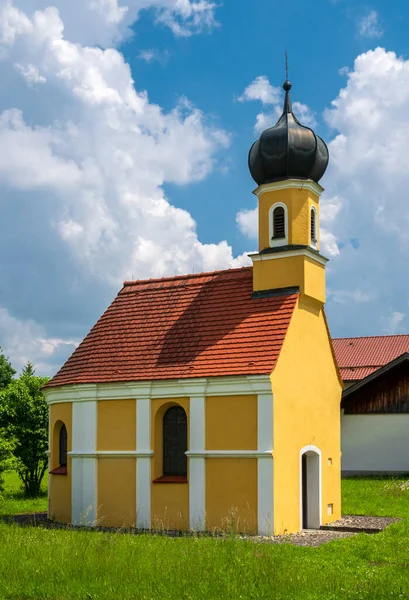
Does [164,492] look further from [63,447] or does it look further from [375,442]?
[375,442]

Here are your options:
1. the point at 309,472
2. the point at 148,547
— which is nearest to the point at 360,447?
the point at 309,472

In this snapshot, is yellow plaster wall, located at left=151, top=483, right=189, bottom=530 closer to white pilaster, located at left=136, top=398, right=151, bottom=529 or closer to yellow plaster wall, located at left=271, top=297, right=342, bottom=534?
white pilaster, located at left=136, top=398, right=151, bottom=529

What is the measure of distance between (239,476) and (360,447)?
52.6 feet

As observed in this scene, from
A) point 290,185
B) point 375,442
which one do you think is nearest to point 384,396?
point 375,442

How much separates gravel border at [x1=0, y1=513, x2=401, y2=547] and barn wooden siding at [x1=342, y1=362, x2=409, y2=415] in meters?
11.7

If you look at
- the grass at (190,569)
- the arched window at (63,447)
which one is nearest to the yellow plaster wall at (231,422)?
the grass at (190,569)

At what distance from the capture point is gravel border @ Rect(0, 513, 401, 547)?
1742cm

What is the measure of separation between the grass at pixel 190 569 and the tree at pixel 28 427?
13.2 m

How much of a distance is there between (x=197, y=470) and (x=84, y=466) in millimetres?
3479

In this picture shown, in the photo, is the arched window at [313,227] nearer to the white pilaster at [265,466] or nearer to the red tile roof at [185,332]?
the red tile roof at [185,332]

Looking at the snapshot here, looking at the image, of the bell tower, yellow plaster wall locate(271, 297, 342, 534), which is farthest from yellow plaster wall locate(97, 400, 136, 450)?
the bell tower

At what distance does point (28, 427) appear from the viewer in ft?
97.7

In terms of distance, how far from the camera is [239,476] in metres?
18.7

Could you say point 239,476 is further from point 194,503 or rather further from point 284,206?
point 284,206
